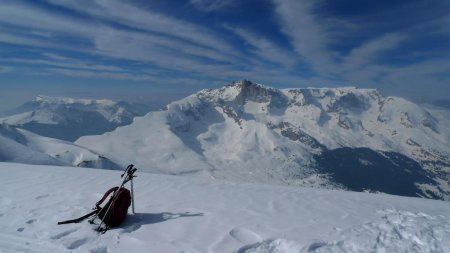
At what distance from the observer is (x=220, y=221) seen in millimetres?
11953

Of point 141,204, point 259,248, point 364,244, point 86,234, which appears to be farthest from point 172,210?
point 364,244

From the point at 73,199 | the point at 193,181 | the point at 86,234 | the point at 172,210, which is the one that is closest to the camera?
the point at 86,234

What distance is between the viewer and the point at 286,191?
59.0 feet

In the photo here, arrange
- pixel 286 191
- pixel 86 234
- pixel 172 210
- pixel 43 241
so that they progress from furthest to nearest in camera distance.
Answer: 1. pixel 286 191
2. pixel 172 210
3. pixel 86 234
4. pixel 43 241

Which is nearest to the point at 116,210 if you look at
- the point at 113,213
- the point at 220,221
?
the point at 113,213

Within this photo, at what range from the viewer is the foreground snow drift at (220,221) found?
32.6ft

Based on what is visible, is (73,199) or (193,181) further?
(193,181)

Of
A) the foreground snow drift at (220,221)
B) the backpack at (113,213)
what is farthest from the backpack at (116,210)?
the foreground snow drift at (220,221)

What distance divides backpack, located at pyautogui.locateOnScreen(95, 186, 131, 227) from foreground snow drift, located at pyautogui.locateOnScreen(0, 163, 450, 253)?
45 cm

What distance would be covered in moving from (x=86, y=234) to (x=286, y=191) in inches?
403

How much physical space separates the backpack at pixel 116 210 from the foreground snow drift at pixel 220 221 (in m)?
0.45

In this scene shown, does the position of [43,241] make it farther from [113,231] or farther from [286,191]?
[286,191]

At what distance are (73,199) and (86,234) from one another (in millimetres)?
4584

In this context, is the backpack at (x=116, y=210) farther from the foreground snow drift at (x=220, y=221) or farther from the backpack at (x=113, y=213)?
the foreground snow drift at (x=220, y=221)
